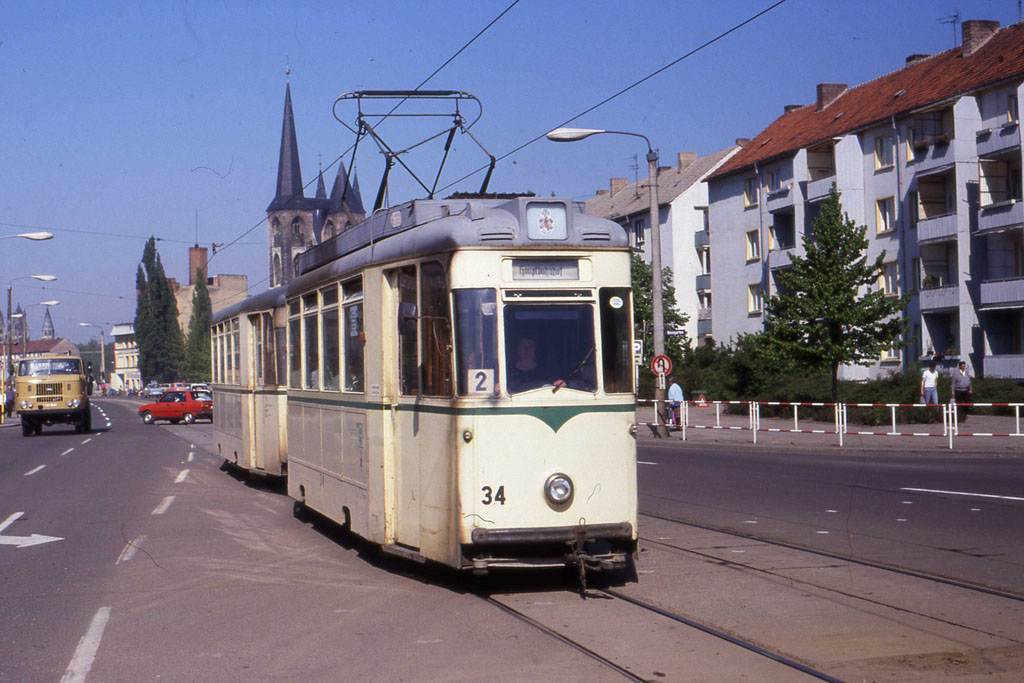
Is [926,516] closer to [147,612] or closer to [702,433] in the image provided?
[147,612]

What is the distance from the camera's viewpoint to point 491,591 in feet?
29.2

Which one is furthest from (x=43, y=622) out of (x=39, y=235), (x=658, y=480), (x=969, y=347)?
(x=969, y=347)

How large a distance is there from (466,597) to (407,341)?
214 cm

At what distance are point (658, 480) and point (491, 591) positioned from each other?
9.59m

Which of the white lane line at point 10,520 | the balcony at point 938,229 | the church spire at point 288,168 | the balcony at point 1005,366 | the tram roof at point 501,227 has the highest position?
the church spire at point 288,168

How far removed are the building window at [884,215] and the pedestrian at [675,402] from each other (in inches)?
753

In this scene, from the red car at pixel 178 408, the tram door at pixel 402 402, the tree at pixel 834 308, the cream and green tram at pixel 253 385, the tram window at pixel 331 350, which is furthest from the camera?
the red car at pixel 178 408

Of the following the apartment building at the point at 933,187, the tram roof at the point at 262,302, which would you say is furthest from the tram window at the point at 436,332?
the apartment building at the point at 933,187

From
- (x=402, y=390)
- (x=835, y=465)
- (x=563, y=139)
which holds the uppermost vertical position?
(x=563, y=139)

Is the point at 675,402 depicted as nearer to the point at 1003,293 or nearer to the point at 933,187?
the point at 1003,293

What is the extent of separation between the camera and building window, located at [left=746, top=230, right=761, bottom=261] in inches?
2340

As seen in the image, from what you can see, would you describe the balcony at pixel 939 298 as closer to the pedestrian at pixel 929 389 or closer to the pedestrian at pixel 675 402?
the pedestrian at pixel 929 389

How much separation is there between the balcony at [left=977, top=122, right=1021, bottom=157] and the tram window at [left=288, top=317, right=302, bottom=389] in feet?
Answer: 111

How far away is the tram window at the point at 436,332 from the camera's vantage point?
881cm
